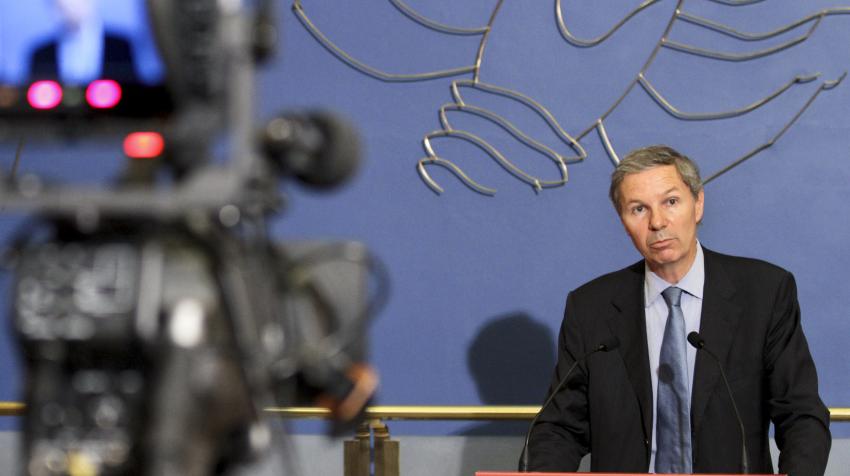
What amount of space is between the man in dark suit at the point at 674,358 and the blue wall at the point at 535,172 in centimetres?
32

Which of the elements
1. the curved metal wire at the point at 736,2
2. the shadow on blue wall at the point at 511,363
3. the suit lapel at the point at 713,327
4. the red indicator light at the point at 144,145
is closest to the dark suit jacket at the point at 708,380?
the suit lapel at the point at 713,327

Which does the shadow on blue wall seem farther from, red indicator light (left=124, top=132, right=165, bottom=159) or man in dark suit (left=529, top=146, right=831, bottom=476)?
red indicator light (left=124, top=132, right=165, bottom=159)

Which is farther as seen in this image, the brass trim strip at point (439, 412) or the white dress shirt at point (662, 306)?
the brass trim strip at point (439, 412)

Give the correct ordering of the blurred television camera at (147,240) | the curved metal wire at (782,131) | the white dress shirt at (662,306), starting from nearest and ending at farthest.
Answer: the blurred television camera at (147,240) → the white dress shirt at (662,306) → the curved metal wire at (782,131)

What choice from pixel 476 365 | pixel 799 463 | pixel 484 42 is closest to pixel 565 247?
pixel 476 365

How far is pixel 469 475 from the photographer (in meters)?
3.16

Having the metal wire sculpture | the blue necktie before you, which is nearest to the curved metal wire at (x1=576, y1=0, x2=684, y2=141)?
the metal wire sculpture

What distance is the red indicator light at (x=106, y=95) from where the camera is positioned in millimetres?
1084

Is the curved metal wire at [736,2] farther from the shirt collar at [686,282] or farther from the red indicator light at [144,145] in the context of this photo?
the red indicator light at [144,145]

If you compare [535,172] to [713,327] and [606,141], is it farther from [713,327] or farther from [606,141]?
[713,327]

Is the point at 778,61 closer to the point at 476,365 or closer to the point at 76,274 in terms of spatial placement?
the point at 476,365

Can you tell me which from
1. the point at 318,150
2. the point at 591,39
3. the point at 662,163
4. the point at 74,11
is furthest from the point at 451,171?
the point at 74,11

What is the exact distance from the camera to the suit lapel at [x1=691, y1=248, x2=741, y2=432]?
2596 millimetres

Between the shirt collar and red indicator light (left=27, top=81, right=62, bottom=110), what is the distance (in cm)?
191
